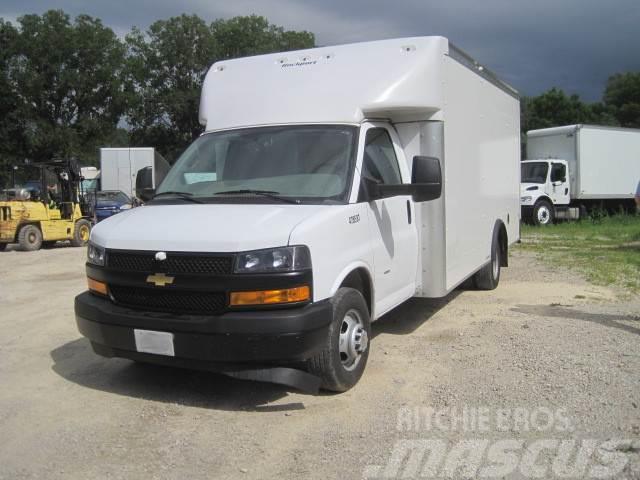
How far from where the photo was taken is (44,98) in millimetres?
41625

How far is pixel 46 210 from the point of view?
18.7 meters

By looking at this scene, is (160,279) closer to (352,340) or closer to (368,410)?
(352,340)

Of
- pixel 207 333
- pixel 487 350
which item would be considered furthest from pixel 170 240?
pixel 487 350

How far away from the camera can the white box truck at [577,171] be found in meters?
21.8

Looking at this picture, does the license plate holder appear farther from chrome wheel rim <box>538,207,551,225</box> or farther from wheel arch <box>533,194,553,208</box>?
chrome wheel rim <box>538,207,551,225</box>

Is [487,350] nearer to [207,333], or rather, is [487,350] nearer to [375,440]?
[375,440]

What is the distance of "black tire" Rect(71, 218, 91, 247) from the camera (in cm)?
1942

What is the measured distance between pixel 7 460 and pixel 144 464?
878 mm

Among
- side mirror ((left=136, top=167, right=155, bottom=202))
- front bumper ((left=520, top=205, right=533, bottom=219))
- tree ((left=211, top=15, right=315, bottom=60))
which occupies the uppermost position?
tree ((left=211, top=15, right=315, bottom=60))

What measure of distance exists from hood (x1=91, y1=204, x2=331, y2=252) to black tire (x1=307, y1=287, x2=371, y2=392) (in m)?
0.71

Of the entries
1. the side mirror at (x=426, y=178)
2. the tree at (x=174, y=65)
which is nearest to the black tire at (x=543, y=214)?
the side mirror at (x=426, y=178)

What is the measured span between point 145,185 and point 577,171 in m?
19.4

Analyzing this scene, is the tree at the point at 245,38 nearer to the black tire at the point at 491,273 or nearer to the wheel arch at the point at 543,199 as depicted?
the wheel arch at the point at 543,199

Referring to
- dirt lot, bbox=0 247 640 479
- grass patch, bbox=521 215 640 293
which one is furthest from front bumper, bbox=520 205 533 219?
dirt lot, bbox=0 247 640 479
